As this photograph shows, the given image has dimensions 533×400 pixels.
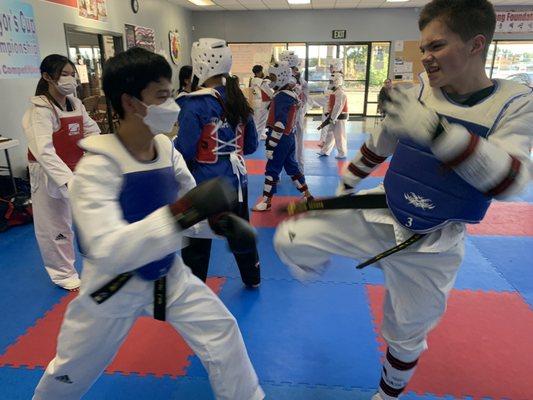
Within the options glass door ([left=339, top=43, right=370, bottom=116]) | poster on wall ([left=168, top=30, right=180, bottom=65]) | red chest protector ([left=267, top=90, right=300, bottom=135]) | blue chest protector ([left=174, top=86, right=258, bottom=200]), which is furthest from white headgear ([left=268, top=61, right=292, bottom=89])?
glass door ([left=339, top=43, right=370, bottom=116])

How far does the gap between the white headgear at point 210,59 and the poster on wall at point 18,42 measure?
4182 mm

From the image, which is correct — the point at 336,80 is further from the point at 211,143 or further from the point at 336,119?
the point at 211,143

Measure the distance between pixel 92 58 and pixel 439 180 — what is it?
9343mm

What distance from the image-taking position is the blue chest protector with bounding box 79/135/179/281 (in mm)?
1523

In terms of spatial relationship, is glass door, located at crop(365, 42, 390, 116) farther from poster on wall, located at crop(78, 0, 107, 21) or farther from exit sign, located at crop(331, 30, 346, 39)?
poster on wall, located at crop(78, 0, 107, 21)

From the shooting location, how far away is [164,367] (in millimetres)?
2547

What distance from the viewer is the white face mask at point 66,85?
10.8ft

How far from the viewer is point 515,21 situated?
535 inches

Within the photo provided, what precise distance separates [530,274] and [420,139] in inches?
122

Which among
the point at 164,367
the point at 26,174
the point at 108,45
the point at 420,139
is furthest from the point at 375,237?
the point at 108,45

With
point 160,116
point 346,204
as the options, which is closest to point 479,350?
point 346,204

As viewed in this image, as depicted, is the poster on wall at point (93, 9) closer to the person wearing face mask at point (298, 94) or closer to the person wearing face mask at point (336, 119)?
the person wearing face mask at point (298, 94)

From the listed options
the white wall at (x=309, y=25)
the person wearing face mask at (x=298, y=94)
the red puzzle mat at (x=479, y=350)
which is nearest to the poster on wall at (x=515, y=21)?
the white wall at (x=309, y=25)

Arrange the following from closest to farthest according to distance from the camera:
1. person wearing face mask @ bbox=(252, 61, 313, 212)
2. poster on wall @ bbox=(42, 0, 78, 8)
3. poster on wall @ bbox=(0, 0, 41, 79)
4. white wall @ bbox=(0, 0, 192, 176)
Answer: person wearing face mask @ bbox=(252, 61, 313, 212) → poster on wall @ bbox=(0, 0, 41, 79) → white wall @ bbox=(0, 0, 192, 176) → poster on wall @ bbox=(42, 0, 78, 8)
